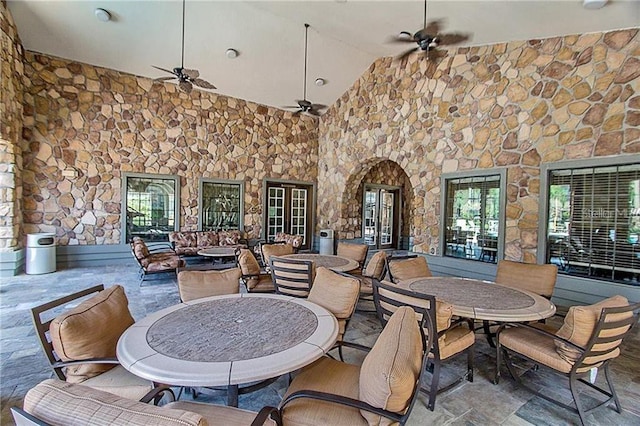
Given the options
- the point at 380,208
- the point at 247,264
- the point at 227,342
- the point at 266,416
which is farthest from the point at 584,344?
the point at 380,208

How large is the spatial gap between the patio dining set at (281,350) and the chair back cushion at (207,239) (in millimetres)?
5388

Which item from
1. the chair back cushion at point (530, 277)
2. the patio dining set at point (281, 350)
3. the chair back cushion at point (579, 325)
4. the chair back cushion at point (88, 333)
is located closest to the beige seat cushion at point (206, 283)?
the patio dining set at point (281, 350)

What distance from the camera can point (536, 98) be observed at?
4992mm

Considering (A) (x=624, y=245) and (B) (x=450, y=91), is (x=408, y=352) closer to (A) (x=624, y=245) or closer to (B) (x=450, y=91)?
(A) (x=624, y=245)

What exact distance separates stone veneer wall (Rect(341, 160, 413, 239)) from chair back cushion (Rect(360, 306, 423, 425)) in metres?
7.63

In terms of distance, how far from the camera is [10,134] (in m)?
5.63

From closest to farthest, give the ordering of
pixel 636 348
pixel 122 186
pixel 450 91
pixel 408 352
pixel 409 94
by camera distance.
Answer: pixel 408 352 < pixel 636 348 < pixel 450 91 < pixel 409 94 < pixel 122 186

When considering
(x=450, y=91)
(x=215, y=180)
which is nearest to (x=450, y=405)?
(x=450, y=91)

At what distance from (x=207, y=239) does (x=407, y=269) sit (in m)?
5.76

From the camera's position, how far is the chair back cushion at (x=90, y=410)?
0.86m

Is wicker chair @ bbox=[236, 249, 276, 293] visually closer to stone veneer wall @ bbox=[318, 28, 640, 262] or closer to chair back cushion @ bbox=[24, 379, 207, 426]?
chair back cushion @ bbox=[24, 379, 207, 426]

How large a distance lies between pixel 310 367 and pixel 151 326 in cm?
102

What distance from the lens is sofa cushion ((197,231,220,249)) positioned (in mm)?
7859

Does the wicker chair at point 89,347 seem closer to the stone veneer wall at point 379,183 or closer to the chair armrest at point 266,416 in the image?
the chair armrest at point 266,416
